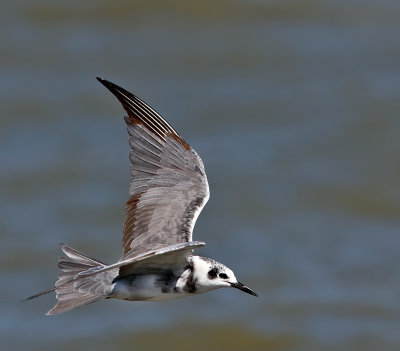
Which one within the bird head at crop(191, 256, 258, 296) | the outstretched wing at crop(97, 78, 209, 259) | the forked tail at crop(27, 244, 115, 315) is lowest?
the forked tail at crop(27, 244, 115, 315)

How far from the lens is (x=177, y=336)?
42.4ft

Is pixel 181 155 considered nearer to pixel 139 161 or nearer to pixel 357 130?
pixel 139 161

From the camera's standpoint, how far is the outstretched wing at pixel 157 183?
796 centimetres

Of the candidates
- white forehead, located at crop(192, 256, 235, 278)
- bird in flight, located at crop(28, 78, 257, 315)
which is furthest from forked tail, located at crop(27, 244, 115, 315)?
white forehead, located at crop(192, 256, 235, 278)

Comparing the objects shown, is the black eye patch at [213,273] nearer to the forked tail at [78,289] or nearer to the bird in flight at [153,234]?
the bird in flight at [153,234]

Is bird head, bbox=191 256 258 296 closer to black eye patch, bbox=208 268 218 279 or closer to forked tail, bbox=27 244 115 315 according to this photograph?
black eye patch, bbox=208 268 218 279

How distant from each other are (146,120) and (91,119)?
22.8 feet

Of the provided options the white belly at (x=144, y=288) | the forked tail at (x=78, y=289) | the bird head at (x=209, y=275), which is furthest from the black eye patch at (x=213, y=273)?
the forked tail at (x=78, y=289)

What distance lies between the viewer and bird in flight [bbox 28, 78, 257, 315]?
24.8 ft

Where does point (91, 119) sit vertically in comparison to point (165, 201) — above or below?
above

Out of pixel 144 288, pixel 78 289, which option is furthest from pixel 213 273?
pixel 78 289

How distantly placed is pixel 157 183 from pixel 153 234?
48 cm

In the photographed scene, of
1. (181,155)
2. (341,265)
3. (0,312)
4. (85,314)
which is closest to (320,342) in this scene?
(341,265)

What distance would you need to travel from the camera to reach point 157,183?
8258 mm
